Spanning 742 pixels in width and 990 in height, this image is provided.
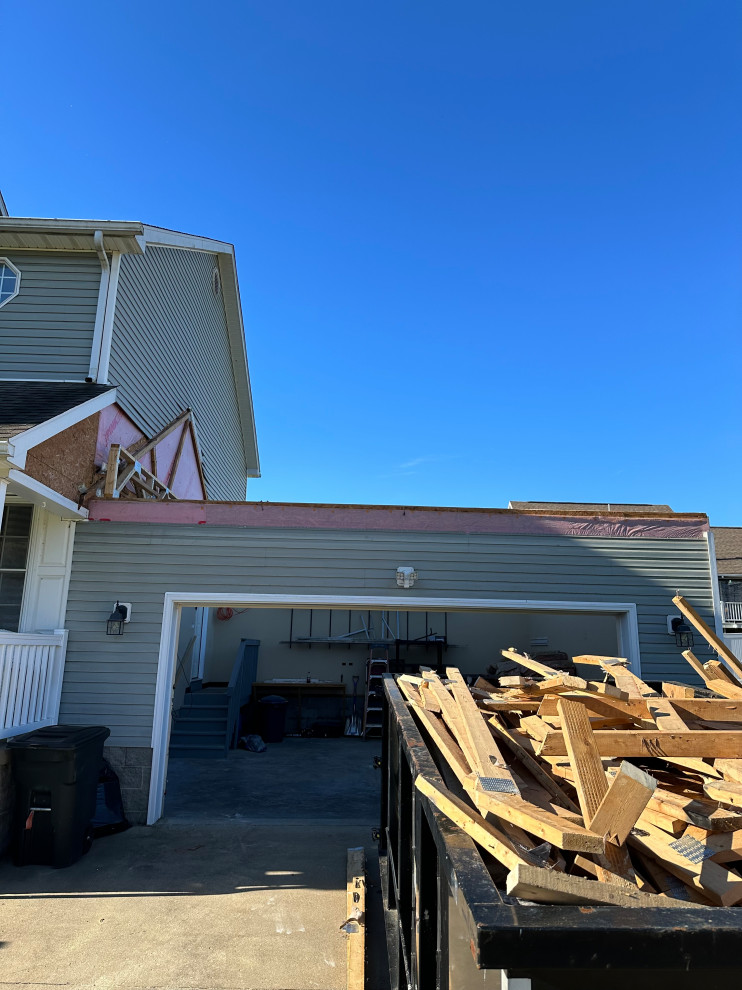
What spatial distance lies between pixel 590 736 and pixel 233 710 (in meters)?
10.8

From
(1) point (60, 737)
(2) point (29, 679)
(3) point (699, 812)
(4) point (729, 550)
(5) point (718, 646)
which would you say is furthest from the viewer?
(4) point (729, 550)

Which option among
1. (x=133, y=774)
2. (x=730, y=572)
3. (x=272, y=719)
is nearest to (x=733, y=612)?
(x=730, y=572)

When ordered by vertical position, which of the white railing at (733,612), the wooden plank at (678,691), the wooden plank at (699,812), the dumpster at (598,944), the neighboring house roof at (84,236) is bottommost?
the dumpster at (598,944)

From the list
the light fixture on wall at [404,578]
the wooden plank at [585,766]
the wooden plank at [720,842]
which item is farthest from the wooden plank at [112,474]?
the wooden plank at [720,842]

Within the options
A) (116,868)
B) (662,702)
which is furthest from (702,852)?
(116,868)

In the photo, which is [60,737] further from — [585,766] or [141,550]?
[585,766]

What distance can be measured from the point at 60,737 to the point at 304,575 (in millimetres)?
2815

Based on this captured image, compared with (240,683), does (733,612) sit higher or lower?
higher

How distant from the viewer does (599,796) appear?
5.32 ft

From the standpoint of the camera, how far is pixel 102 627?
6.94m

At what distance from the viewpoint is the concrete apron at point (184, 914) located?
382 cm

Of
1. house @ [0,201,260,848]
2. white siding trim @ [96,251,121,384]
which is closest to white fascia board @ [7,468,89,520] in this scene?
house @ [0,201,260,848]

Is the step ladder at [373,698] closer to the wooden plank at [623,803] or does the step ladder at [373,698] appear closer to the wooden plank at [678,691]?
the wooden plank at [678,691]

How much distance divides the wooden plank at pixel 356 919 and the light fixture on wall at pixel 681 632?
164 inches
